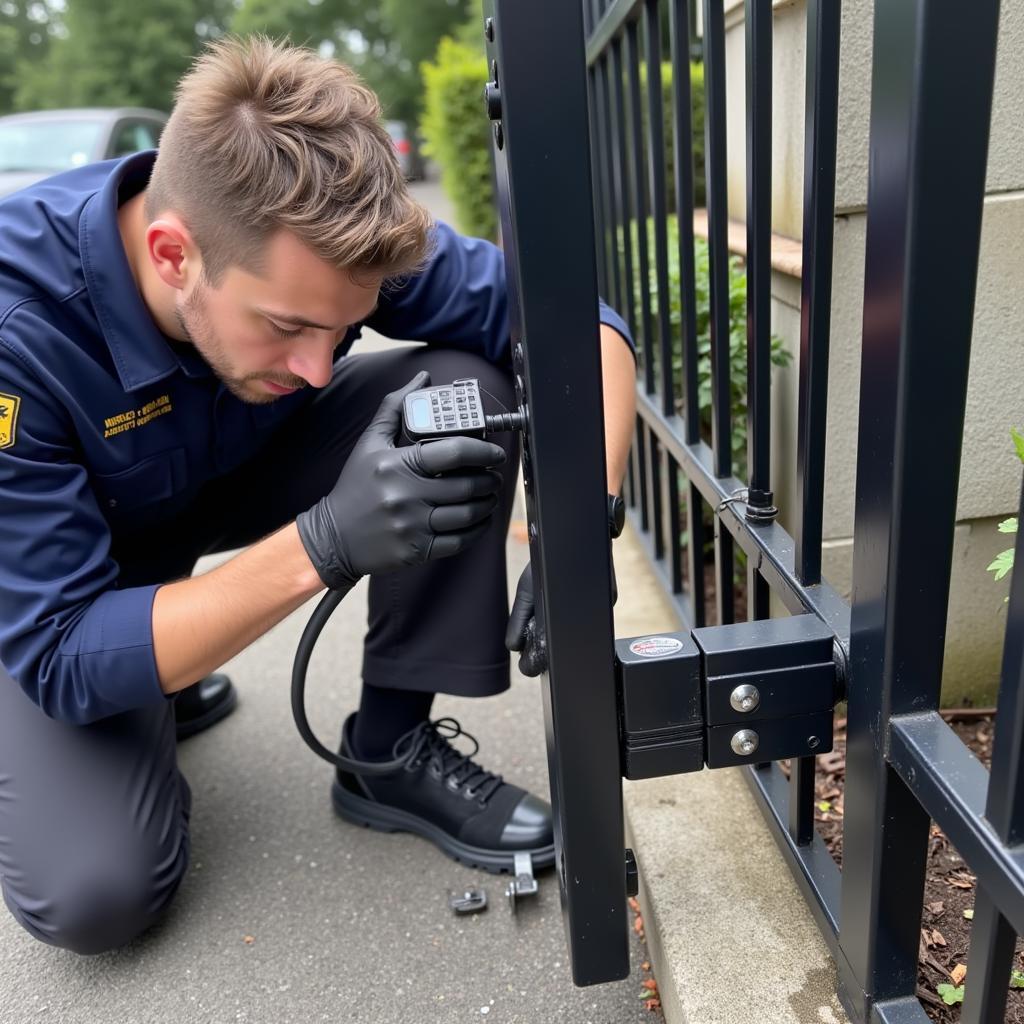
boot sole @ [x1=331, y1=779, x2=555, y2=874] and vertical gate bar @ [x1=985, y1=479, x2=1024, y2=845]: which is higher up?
vertical gate bar @ [x1=985, y1=479, x2=1024, y2=845]

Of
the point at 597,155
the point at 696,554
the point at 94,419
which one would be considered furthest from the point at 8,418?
the point at 597,155

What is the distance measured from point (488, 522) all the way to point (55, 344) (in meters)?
0.69

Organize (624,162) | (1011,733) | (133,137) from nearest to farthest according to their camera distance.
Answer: (1011,733) → (624,162) → (133,137)

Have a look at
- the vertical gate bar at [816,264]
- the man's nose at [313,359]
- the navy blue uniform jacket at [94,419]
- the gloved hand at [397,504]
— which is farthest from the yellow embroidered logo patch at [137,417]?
the vertical gate bar at [816,264]

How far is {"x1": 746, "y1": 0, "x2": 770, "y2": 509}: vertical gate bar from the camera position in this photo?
1188mm

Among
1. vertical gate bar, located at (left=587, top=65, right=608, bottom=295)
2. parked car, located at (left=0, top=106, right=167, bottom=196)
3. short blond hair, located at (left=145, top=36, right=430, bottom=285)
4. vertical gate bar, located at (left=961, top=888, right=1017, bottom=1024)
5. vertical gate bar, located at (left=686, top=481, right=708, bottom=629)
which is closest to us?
vertical gate bar, located at (left=961, top=888, right=1017, bottom=1024)

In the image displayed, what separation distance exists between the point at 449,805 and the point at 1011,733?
1170 mm

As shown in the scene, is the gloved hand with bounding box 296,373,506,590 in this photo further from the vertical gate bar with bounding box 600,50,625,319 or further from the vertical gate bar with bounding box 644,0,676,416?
the vertical gate bar with bounding box 600,50,625,319

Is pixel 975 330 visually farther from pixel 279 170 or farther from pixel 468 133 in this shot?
pixel 468 133

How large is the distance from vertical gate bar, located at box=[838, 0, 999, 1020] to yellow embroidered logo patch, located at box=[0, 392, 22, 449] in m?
A: 1.11

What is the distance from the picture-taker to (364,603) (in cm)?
285

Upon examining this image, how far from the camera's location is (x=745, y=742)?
1127mm

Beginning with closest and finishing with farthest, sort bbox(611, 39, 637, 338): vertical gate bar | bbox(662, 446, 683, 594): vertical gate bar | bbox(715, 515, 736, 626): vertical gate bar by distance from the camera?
bbox(715, 515, 736, 626): vertical gate bar → bbox(662, 446, 683, 594): vertical gate bar → bbox(611, 39, 637, 338): vertical gate bar

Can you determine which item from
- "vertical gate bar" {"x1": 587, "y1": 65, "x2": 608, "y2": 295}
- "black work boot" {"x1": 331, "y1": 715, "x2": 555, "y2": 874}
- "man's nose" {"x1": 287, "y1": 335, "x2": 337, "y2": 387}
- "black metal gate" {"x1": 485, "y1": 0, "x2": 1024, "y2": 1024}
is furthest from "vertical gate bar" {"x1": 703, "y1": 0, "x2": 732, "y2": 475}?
"vertical gate bar" {"x1": 587, "y1": 65, "x2": 608, "y2": 295}
